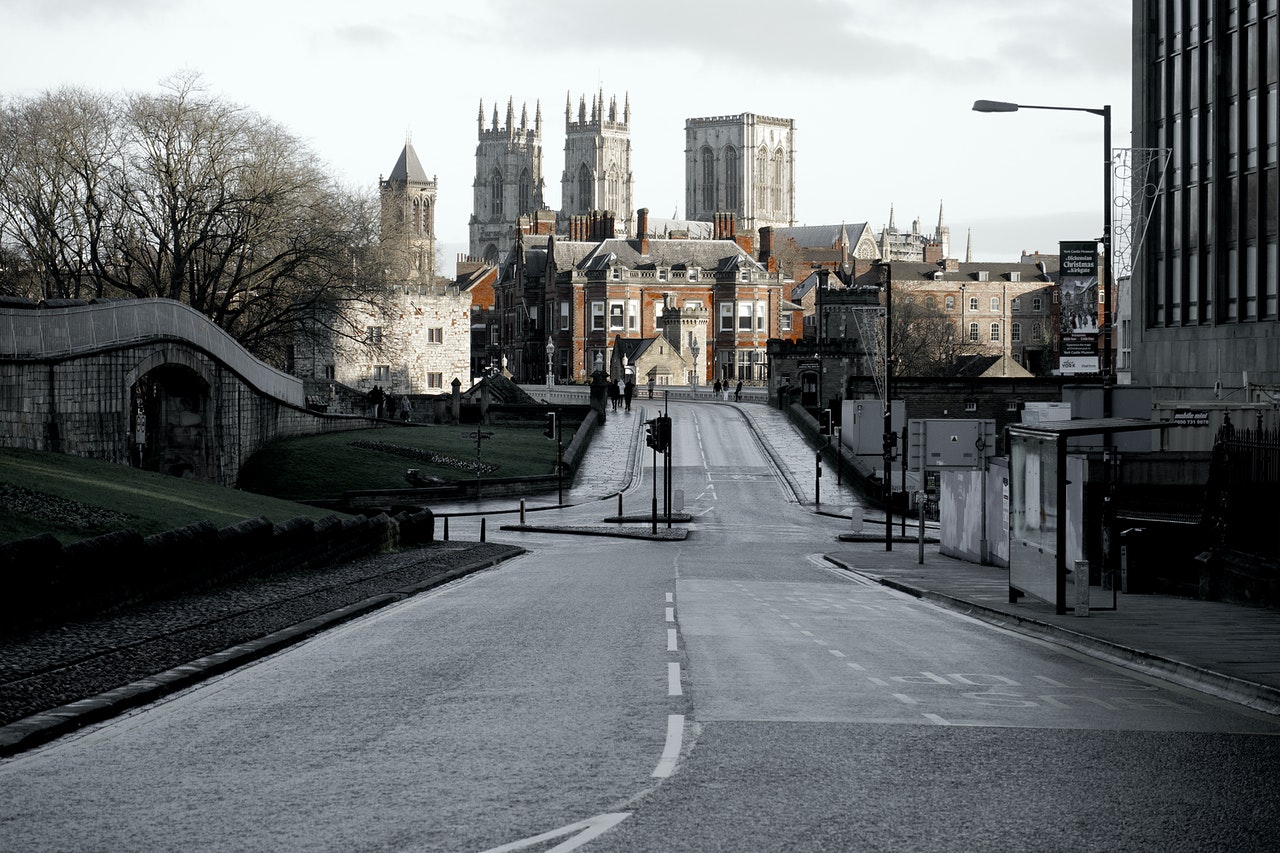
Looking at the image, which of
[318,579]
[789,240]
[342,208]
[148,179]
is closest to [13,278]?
[148,179]

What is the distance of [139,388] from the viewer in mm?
55906

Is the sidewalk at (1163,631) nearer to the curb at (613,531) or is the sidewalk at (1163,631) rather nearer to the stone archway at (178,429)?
the curb at (613,531)

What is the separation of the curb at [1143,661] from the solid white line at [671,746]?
206 inches

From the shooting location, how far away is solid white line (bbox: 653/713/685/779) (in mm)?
A: 9094

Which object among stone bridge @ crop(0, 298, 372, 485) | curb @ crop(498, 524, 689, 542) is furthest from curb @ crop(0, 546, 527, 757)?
curb @ crop(498, 524, 689, 542)

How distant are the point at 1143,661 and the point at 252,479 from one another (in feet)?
125

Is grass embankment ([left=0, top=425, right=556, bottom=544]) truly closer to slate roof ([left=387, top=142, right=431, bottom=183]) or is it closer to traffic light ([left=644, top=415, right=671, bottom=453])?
traffic light ([left=644, top=415, right=671, bottom=453])

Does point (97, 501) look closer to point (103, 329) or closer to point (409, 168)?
point (103, 329)

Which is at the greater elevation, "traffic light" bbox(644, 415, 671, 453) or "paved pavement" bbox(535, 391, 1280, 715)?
"traffic light" bbox(644, 415, 671, 453)

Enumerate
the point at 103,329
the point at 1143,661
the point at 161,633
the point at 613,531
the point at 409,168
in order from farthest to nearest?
the point at 409,168, the point at 613,531, the point at 103,329, the point at 161,633, the point at 1143,661

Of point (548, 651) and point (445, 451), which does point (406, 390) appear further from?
point (548, 651)

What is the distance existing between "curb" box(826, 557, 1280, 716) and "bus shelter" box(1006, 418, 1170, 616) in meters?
0.73

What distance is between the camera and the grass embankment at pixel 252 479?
2102 centimetres

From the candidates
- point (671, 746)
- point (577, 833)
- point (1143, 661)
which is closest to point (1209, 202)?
point (1143, 661)
